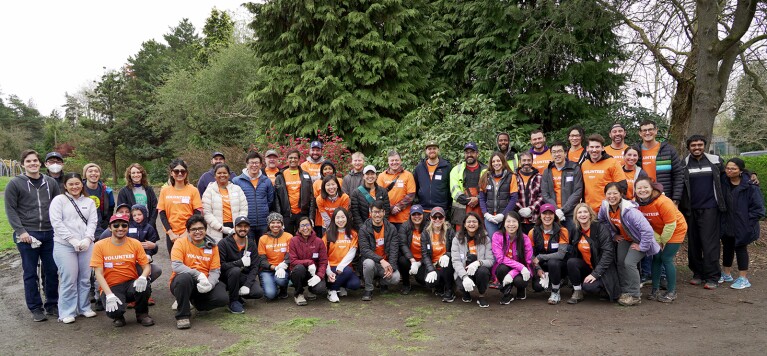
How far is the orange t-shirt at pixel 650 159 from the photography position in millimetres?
6609

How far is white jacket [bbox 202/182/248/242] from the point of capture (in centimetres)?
635

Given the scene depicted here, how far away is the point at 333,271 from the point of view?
643 centimetres

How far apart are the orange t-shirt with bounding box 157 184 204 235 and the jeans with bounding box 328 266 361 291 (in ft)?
6.53

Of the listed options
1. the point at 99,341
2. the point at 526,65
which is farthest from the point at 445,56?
the point at 99,341

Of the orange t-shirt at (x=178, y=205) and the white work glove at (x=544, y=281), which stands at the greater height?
the orange t-shirt at (x=178, y=205)

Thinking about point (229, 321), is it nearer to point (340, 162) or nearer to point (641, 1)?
point (340, 162)

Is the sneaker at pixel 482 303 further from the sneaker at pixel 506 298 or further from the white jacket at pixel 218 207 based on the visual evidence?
the white jacket at pixel 218 207

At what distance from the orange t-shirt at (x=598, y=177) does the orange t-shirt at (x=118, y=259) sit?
551cm

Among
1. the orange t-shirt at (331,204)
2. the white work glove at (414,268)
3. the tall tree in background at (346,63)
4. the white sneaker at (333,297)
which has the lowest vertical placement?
the white sneaker at (333,297)

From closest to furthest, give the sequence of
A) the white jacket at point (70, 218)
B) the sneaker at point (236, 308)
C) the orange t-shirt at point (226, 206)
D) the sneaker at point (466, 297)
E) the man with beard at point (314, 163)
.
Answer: the white jacket at point (70, 218) < the sneaker at point (236, 308) < the sneaker at point (466, 297) < the orange t-shirt at point (226, 206) < the man with beard at point (314, 163)

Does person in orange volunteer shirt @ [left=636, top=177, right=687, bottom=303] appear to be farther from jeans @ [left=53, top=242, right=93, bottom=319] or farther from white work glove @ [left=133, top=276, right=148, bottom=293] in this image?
jeans @ [left=53, top=242, right=93, bottom=319]

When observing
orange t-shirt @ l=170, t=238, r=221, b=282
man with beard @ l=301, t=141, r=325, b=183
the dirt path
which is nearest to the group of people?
orange t-shirt @ l=170, t=238, r=221, b=282

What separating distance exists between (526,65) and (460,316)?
782 centimetres

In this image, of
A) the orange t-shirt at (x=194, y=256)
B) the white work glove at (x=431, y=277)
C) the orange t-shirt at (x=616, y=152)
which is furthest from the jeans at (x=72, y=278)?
the orange t-shirt at (x=616, y=152)
